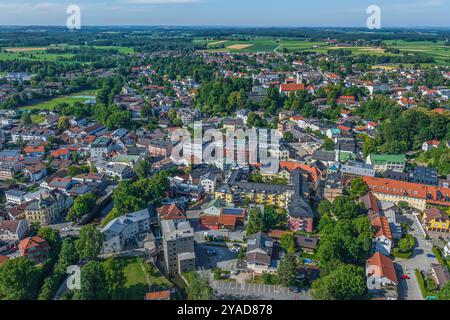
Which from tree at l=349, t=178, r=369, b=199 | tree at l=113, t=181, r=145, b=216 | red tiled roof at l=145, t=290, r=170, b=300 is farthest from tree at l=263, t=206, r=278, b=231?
tree at l=113, t=181, r=145, b=216

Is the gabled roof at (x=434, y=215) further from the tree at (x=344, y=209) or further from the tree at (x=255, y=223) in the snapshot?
the tree at (x=255, y=223)

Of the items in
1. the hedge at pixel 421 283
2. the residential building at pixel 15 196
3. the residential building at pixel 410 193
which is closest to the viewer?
the hedge at pixel 421 283

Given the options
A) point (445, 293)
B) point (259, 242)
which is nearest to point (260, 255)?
point (259, 242)

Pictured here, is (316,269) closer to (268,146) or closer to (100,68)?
(268,146)

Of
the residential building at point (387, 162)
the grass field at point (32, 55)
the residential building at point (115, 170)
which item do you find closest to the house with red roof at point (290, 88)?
the residential building at point (387, 162)

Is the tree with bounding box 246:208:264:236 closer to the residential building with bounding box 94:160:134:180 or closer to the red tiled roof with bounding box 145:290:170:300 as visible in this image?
the red tiled roof with bounding box 145:290:170:300
